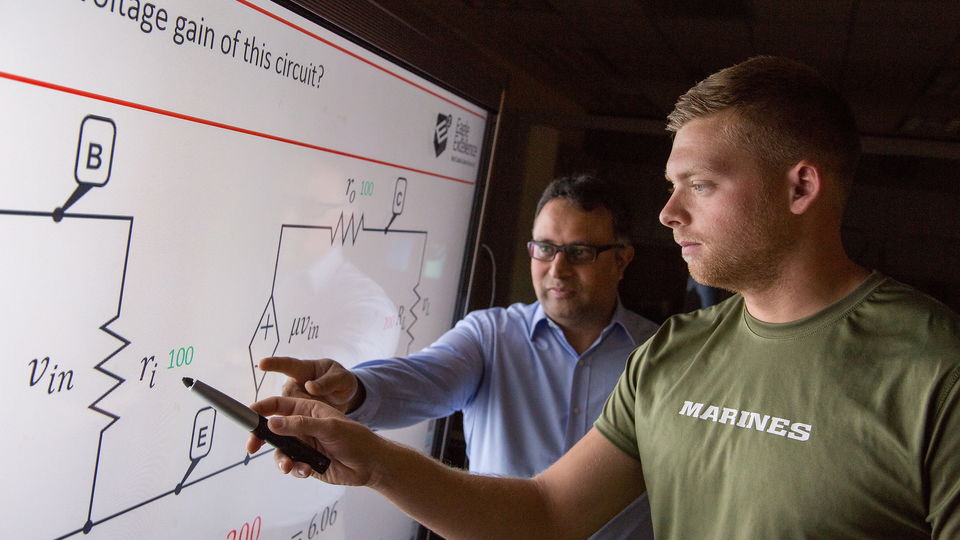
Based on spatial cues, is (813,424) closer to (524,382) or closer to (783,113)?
(783,113)

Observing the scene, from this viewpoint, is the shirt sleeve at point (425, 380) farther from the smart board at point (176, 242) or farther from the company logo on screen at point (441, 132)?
the company logo on screen at point (441, 132)

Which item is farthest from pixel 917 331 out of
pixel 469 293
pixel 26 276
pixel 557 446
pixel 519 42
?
pixel 519 42

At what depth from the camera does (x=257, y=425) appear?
97 centimetres

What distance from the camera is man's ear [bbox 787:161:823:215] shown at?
3.92 feet

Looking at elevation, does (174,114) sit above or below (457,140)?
below

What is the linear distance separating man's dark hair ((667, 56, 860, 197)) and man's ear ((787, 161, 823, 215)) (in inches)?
0.6

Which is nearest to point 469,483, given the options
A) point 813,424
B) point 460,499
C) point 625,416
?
point 460,499

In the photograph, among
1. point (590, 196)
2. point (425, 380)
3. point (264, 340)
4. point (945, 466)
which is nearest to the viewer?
point (945, 466)

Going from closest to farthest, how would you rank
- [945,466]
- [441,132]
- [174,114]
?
1. [945,466]
2. [174,114]
3. [441,132]

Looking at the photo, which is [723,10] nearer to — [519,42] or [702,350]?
[519,42]

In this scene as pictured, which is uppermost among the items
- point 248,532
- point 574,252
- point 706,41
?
point 706,41

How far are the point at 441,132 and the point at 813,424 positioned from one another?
1.15 m

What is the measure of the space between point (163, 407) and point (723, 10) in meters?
3.07

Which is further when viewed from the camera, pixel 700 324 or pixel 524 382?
pixel 524 382
